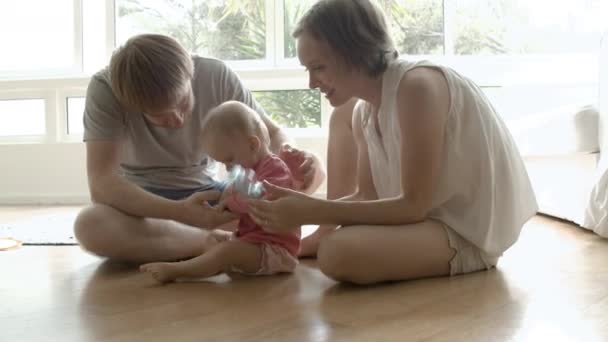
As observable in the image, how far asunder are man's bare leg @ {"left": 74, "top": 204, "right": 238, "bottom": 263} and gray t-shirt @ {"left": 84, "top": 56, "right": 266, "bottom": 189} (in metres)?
0.16

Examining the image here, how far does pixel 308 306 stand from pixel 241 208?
0.36m

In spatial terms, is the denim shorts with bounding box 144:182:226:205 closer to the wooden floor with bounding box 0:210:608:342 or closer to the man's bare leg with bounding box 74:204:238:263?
the man's bare leg with bounding box 74:204:238:263

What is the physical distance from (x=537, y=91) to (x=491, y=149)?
2432 millimetres

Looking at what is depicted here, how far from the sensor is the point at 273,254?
5.40 ft

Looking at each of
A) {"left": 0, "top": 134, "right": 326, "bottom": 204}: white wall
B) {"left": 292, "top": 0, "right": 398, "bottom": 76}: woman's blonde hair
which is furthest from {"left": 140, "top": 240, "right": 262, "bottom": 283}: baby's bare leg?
{"left": 0, "top": 134, "right": 326, "bottom": 204}: white wall

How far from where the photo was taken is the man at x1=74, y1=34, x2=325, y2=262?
1.62m

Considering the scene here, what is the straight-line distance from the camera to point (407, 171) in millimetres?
1469

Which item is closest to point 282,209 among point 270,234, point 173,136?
point 270,234

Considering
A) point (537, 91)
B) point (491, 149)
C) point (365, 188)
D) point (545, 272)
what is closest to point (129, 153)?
point (365, 188)

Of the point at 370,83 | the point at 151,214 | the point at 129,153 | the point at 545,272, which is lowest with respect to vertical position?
the point at 545,272

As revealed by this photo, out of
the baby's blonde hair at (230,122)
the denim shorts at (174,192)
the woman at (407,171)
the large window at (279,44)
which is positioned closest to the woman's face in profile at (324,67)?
the woman at (407,171)

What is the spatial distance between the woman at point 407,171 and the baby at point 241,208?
0.11 m

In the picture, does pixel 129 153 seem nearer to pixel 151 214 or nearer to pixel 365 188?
pixel 151 214

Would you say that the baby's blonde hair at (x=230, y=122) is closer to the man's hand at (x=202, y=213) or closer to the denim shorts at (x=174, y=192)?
the man's hand at (x=202, y=213)
